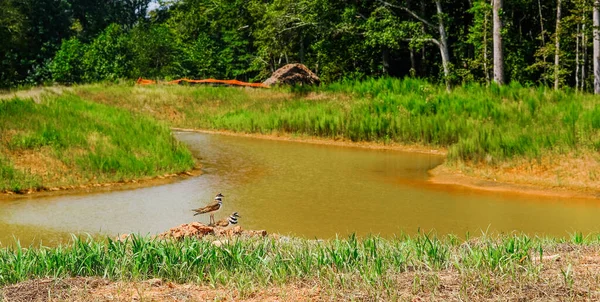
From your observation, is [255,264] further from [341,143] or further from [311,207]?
[341,143]

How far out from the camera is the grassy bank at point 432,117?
15.6 meters

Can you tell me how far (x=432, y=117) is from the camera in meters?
21.7

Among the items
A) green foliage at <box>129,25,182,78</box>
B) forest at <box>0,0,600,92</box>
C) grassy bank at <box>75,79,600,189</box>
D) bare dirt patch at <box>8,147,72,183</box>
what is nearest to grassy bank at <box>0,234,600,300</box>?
bare dirt patch at <box>8,147,72,183</box>

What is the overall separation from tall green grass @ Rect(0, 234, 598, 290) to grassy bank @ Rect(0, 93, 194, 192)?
8.53 m

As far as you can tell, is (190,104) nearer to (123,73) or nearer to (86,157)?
(86,157)

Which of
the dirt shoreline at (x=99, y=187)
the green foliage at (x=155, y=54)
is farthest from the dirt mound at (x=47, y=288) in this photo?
the green foliage at (x=155, y=54)

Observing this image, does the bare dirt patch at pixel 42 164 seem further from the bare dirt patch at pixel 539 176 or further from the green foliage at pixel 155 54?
the green foliage at pixel 155 54

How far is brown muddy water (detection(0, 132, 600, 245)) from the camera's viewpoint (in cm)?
1074

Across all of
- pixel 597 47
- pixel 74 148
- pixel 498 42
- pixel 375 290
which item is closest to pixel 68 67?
pixel 498 42

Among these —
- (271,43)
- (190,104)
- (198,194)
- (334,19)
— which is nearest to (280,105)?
(190,104)

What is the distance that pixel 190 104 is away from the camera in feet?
97.8

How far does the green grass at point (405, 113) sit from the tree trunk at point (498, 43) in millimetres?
870

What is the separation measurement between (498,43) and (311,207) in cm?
1344

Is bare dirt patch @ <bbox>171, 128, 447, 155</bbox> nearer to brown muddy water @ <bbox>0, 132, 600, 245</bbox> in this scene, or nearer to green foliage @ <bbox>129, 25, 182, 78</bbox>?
brown muddy water @ <bbox>0, 132, 600, 245</bbox>
